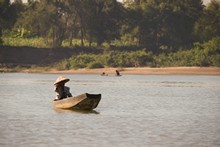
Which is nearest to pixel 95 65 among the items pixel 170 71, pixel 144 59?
pixel 144 59

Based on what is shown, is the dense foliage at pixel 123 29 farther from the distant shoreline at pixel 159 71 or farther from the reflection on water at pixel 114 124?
the reflection on water at pixel 114 124

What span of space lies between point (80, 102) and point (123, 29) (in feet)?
268

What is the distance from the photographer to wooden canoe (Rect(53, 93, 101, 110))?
1542 inches

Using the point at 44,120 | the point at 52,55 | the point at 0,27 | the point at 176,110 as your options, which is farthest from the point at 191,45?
the point at 44,120

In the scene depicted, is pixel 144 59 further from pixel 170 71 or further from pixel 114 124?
pixel 114 124

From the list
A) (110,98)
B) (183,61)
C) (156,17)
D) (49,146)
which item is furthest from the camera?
(156,17)

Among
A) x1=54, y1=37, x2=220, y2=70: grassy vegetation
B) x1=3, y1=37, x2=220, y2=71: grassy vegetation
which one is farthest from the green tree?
x1=54, y1=37, x2=220, y2=70: grassy vegetation

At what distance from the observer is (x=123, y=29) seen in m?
120

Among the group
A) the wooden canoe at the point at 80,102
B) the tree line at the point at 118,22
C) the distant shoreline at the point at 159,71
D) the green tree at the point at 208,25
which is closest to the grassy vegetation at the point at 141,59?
the distant shoreline at the point at 159,71

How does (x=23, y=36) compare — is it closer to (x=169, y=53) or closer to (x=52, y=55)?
(x=52, y=55)

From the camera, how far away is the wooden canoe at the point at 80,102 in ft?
128

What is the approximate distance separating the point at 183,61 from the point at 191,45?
15311 mm

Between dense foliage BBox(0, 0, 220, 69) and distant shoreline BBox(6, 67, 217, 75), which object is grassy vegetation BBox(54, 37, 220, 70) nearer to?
dense foliage BBox(0, 0, 220, 69)

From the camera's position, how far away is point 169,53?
118 m
